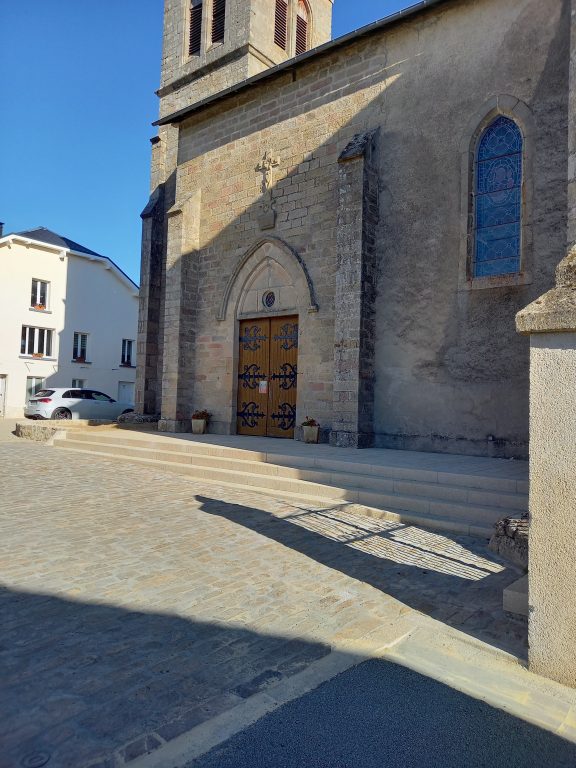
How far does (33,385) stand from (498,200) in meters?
22.8

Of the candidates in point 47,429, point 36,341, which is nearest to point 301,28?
point 47,429

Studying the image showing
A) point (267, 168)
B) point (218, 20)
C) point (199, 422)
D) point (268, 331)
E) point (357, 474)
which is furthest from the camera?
point (218, 20)

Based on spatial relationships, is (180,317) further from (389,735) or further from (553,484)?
(389,735)

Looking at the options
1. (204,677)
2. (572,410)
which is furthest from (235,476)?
(572,410)

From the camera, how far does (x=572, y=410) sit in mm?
2652

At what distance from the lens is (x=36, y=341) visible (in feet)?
85.2

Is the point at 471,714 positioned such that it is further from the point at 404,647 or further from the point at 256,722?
the point at 256,722

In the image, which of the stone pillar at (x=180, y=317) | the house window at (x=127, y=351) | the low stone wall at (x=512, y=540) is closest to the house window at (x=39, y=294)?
the house window at (x=127, y=351)

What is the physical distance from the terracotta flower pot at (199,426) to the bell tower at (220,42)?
977cm

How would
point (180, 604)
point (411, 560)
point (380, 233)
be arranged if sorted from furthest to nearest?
point (380, 233), point (411, 560), point (180, 604)

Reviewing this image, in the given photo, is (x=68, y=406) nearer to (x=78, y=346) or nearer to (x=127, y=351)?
(x=78, y=346)

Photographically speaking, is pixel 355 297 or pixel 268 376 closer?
pixel 355 297

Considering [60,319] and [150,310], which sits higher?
[60,319]

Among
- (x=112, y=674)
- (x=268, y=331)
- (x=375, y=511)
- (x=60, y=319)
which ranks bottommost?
(x=112, y=674)
